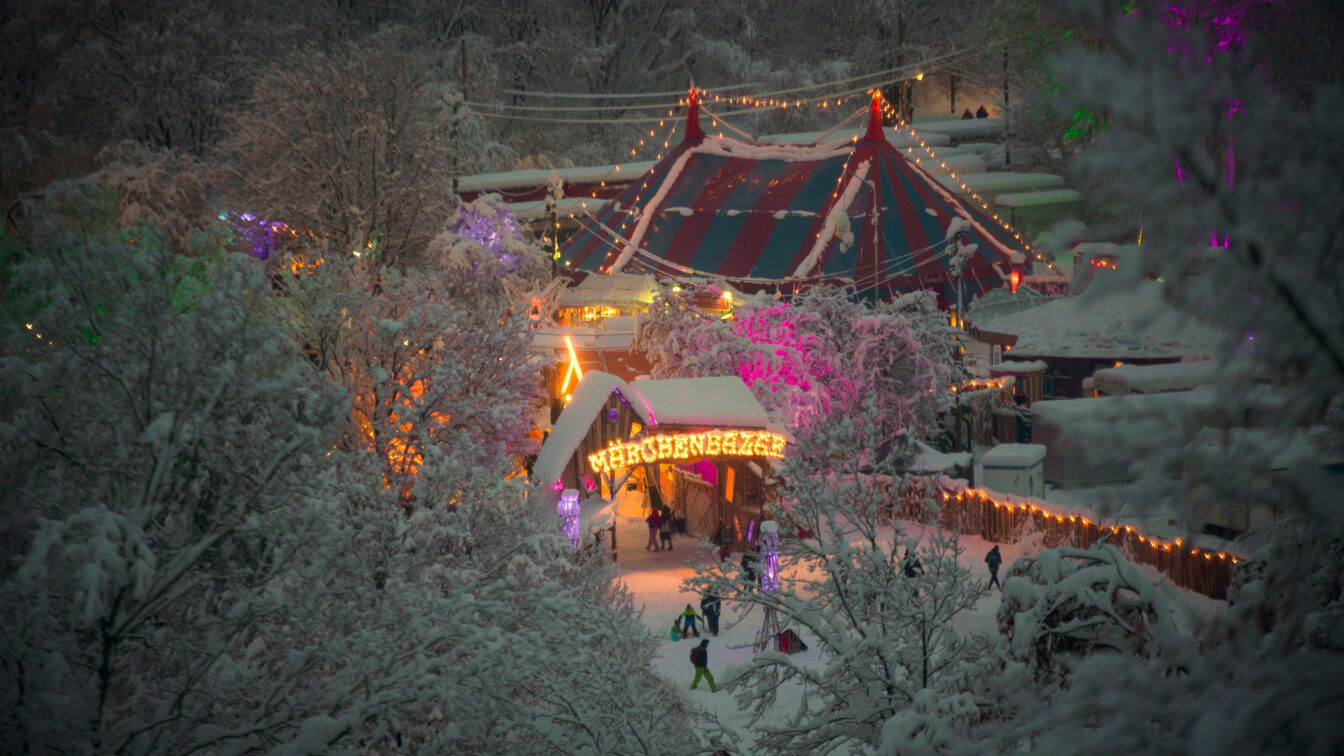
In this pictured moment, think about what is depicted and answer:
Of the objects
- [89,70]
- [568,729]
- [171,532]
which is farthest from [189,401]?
[89,70]

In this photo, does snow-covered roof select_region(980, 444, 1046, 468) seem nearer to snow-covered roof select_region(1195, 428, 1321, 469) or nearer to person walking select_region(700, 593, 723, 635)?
person walking select_region(700, 593, 723, 635)

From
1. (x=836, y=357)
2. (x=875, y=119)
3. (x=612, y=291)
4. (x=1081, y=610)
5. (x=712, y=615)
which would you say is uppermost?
(x=875, y=119)

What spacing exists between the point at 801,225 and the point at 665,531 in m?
14.9

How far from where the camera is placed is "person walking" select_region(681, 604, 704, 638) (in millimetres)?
15984

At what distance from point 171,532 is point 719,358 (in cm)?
1762

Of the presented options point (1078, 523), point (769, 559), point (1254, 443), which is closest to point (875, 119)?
point (1078, 523)

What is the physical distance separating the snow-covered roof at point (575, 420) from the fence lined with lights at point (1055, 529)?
538 cm

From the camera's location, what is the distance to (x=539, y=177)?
135 feet

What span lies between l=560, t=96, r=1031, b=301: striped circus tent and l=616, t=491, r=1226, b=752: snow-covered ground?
36.5 ft

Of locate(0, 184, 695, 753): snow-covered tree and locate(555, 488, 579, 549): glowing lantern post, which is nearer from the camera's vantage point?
locate(0, 184, 695, 753): snow-covered tree

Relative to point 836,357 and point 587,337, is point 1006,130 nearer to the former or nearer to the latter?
point 836,357

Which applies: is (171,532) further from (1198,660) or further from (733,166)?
(733,166)

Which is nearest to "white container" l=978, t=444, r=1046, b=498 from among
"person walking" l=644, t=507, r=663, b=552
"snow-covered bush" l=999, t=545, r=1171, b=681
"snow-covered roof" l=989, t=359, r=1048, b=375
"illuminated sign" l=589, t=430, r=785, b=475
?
"illuminated sign" l=589, t=430, r=785, b=475

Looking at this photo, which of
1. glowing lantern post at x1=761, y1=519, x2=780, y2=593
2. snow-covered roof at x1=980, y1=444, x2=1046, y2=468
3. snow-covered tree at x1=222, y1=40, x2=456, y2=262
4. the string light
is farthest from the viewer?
snow-covered tree at x1=222, y1=40, x2=456, y2=262
